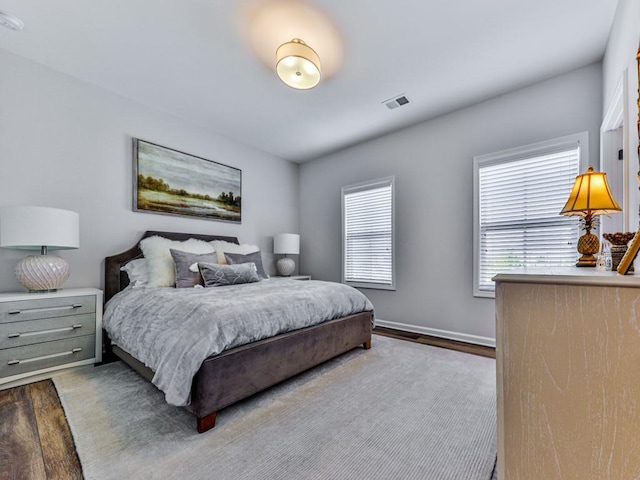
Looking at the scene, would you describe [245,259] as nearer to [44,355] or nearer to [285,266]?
[285,266]

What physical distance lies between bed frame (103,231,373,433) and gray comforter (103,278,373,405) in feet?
0.19

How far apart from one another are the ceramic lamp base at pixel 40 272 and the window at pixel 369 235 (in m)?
3.39

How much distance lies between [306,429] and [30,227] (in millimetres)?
2627

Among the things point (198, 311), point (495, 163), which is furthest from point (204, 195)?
point (495, 163)

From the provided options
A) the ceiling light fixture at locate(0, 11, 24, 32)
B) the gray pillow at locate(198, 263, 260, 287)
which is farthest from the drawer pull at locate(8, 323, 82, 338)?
the ceiling light fixture at locate(0, 11, 24, 32)

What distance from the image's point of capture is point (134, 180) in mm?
3256

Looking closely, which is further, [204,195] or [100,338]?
[204,195]

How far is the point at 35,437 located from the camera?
157cm

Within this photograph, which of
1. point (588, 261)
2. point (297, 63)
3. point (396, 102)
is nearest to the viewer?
point (588, 261)

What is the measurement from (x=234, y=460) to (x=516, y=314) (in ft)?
4.78

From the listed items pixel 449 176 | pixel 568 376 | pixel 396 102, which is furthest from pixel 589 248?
pixel 396 102

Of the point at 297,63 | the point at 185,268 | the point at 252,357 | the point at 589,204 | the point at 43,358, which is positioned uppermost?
the point at 297,63

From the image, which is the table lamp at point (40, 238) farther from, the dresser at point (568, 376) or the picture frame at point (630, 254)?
the picture frame at point (630, 254)

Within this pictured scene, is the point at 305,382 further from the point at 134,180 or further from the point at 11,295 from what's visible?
the point at 134,180
